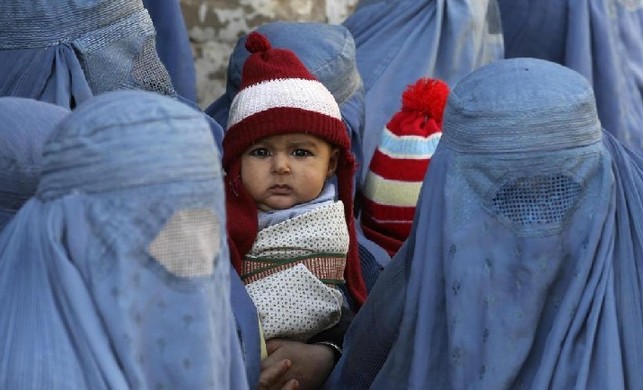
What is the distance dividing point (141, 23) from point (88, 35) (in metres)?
0.18

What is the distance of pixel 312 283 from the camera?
10.4 feet

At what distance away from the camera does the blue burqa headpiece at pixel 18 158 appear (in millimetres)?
2352

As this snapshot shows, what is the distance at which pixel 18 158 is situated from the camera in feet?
7.72

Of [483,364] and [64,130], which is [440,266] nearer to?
[483,364]

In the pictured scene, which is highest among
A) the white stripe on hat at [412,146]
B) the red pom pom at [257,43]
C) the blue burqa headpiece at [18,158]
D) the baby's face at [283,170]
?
the blue burqa headpiece at [18,158]

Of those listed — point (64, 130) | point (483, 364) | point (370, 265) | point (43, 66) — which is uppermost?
point (64, 130)

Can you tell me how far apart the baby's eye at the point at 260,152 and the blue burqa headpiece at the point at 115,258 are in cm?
116

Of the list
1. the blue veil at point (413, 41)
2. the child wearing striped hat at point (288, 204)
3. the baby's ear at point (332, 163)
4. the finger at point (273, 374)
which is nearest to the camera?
the finger at point (273, 374)

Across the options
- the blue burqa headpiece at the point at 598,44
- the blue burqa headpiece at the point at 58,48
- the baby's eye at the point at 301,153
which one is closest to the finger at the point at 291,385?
the baby's eye at the point at 301,153

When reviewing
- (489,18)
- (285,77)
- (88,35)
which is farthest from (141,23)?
(489,18)

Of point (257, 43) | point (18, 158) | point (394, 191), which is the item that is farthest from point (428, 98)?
point (18, 158)

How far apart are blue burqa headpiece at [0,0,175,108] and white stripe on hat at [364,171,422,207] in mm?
942

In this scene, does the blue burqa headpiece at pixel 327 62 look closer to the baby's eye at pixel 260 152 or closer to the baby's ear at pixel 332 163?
the baby's ear at pixel 332 163

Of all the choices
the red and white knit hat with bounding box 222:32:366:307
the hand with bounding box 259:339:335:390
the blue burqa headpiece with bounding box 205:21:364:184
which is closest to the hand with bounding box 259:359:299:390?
the hand with bounding box 259:339:335:390
